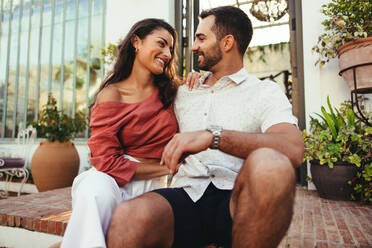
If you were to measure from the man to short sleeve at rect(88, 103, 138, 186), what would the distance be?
0.63 feet

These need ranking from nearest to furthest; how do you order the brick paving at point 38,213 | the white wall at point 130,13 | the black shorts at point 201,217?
the black shorts at point 201,217, the brick paving at point 38,213, the white wall at point 130,13

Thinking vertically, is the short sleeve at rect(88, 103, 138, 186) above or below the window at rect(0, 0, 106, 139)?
below

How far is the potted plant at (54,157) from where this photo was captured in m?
4.08

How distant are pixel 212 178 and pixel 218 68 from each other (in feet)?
2.38

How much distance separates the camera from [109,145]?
4.58 ft

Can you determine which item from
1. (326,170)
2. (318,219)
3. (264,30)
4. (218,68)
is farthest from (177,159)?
(264,30)

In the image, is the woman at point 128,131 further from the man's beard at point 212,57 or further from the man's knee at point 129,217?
the man's beard at point 212,57

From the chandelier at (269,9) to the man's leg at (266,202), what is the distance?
497 cm

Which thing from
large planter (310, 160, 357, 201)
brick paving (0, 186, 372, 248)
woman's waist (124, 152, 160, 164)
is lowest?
brick paving (0, 186, 372, 248)

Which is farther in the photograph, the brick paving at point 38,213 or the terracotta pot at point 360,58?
the terracotta pot at point 360,58

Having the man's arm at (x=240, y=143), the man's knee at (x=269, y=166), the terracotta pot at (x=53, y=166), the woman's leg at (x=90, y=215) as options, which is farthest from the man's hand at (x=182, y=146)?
the terracotta pot at (x=53, y=166)

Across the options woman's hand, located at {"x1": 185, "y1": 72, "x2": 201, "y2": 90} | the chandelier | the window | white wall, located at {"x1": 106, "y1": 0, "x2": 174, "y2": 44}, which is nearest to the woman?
woman's hand, located at {"x1": 185, "y1": 72, "x2": 201, "y2": 90}

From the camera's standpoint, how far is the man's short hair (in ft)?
5.86

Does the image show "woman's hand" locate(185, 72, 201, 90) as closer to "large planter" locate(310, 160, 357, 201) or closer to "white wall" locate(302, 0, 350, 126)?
"large planter" locate(310, 160, 357, 201)
